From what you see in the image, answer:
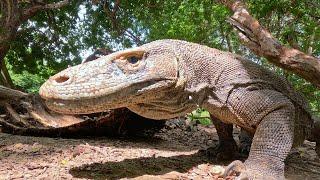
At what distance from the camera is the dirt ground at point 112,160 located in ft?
8.89

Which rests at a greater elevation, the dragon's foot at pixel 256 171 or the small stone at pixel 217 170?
the dragon's foot at pixel 256 171

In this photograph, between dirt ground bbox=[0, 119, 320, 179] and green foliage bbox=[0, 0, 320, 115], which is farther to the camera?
green foliage bbox=[0, 0, 320, 115]

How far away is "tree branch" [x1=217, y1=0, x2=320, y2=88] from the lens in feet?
10.6

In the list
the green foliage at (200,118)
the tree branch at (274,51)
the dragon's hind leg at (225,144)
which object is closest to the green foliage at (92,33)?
the green foliage at (200,118)

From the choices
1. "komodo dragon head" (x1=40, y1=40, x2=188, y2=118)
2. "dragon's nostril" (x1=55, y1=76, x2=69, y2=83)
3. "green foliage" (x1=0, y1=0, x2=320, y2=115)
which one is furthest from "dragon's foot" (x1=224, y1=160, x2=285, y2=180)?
"green foliage" (x1=0, y1=0, x2=320, y2=115)

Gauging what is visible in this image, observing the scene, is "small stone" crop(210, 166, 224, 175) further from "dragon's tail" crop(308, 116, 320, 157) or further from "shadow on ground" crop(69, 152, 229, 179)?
"dragon's tail" crop(308, 116, 320, 157)

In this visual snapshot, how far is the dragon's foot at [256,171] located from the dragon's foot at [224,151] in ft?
2.50

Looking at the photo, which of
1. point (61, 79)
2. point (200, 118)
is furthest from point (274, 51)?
point (200, 118)

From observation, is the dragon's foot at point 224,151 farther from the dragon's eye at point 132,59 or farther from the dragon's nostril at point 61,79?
the dragon's nostril at point 61,79

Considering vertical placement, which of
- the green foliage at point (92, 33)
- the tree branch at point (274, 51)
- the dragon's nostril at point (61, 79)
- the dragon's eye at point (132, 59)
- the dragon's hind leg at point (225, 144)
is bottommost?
the dragon's hind leg at point (225, 144)

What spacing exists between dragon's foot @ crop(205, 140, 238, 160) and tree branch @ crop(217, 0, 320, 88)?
0.79m

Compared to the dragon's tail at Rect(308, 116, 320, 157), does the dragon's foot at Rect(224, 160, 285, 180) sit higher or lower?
lower

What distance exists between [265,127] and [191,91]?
541 millimetres

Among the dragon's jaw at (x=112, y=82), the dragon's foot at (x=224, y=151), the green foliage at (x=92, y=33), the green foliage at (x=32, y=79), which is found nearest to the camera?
the dragon's jaw at (x=112, y=82)
